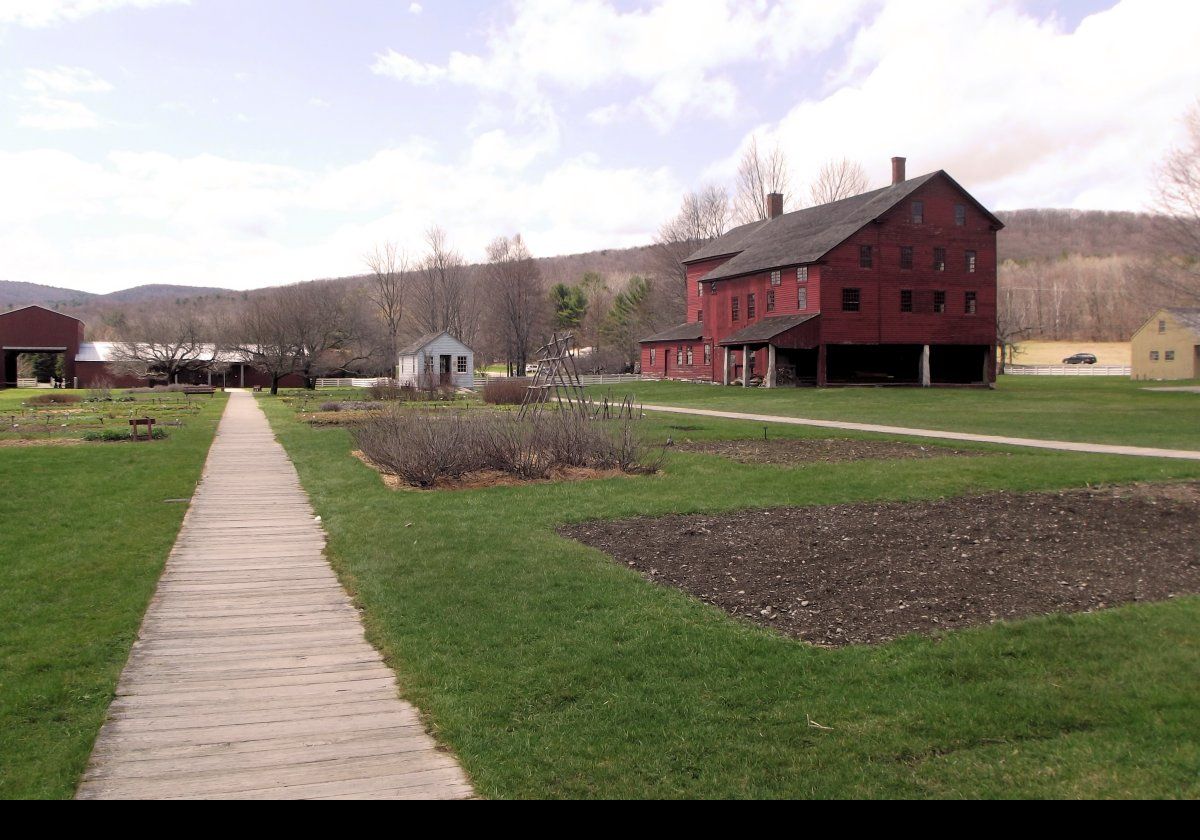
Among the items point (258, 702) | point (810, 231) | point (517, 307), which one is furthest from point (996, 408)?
point (517, 307)

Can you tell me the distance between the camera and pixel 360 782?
13.9 feet

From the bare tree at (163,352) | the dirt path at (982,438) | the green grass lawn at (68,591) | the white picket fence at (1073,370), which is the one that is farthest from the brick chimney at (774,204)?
the green grass lawn at (68,591)

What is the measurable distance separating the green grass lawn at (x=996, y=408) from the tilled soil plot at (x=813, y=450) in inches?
190

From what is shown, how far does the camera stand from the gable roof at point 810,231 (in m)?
47.2

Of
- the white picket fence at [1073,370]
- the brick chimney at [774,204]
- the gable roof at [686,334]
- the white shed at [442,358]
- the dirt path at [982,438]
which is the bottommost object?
the dirt path at [982,438]

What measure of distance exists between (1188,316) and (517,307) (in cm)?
5237

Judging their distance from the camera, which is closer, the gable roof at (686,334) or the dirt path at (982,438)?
the dirt path at (982,438)

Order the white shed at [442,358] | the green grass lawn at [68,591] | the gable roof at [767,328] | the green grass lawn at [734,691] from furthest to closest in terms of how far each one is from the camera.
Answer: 1. the white shed at [442,358]
2. the gable roof at [767,328]
3. the green grass lawn at [68,591]
4. the green grass lawn at [734,691]

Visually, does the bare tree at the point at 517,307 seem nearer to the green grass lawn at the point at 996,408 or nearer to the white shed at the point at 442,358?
the white shed at the point at 442,358

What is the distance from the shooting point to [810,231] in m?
51.9

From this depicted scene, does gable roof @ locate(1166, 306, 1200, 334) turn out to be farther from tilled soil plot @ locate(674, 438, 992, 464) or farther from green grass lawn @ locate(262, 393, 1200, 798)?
green grass lawn @ locate(262, 393, 1200, 798)

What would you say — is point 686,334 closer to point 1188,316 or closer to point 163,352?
point 1188,316

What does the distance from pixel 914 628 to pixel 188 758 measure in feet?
15.3
